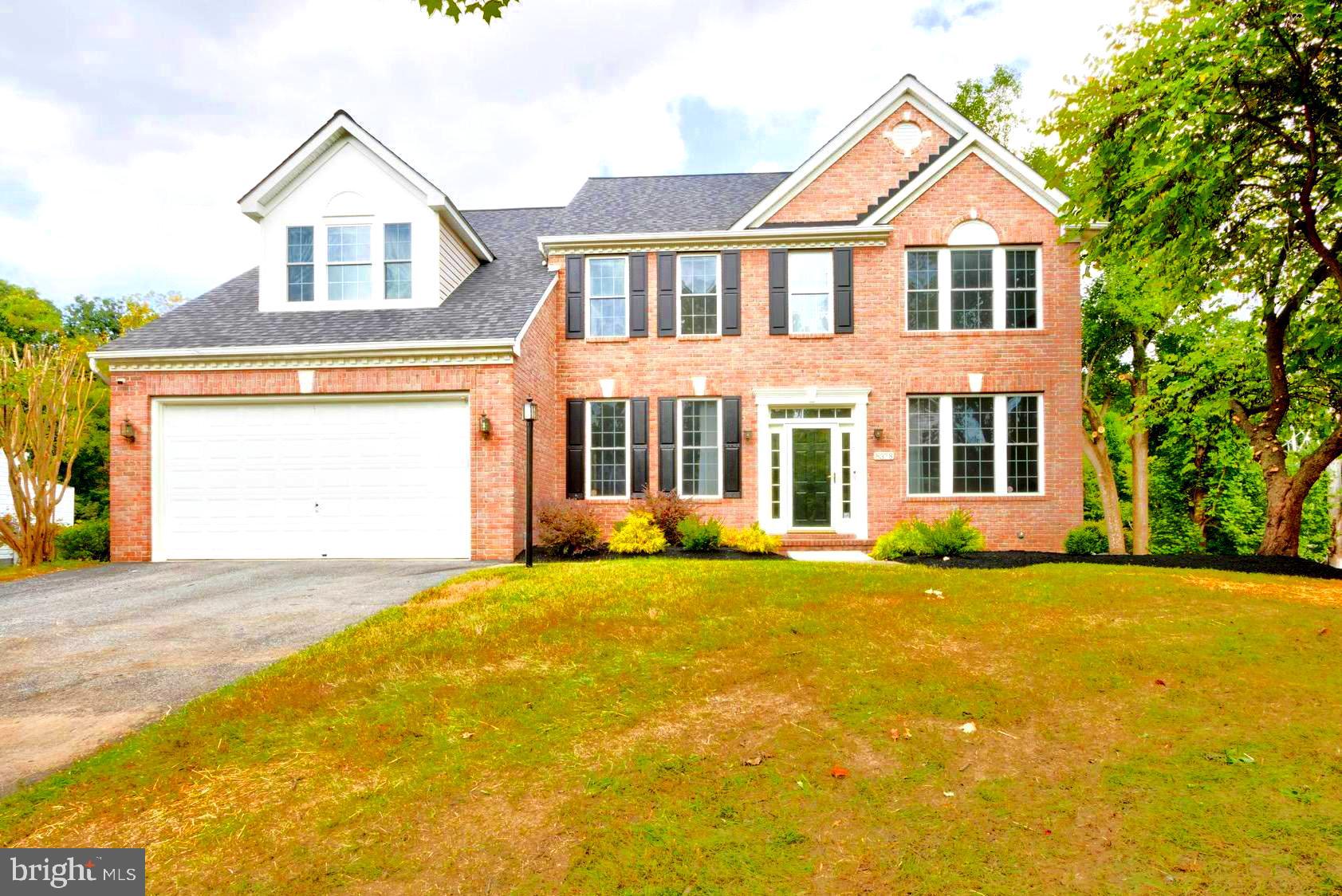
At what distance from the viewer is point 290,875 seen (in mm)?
→ 2406

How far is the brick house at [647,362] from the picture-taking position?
1105 cm

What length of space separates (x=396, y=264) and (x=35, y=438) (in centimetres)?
694

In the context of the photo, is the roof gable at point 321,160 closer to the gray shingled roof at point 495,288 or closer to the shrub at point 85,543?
the gray shingled roof at point 495,288

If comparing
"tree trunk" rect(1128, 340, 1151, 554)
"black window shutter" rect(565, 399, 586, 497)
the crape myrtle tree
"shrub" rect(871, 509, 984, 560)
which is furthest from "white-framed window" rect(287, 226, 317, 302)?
"tree trunk" rect(1128, 340, 1151, 554)

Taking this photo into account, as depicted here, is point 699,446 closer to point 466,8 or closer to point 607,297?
point 607,297

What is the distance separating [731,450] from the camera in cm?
1295

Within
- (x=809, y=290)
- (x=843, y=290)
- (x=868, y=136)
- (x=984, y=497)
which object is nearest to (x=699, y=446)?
(x=809, y=290)

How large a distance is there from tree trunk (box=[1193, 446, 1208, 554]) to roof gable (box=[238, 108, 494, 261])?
1799 centimetres

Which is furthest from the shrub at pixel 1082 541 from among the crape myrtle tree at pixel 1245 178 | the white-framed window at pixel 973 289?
the white-framed window at pixel 973 289

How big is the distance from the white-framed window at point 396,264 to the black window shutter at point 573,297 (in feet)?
10.5

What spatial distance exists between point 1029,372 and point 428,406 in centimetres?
1188

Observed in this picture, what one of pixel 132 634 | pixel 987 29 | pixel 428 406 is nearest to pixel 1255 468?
pixel 987 29

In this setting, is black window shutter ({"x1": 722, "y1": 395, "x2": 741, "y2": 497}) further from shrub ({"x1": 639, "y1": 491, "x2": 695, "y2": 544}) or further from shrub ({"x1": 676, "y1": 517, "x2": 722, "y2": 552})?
shrub ({"x1": 676, "y1": 517, "x2": 722, "y2": 552})

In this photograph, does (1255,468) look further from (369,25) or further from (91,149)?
(91,149)
